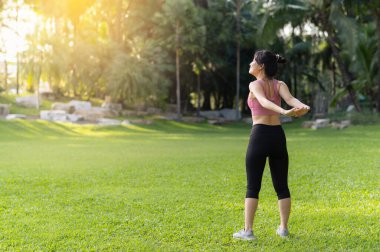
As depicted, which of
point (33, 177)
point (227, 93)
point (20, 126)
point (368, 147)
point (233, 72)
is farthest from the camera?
point (227, 93)

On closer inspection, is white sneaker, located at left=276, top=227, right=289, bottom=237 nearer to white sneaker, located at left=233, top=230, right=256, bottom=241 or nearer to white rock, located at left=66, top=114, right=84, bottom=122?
white sneaker, located at left=233, top=230, right=256, bottom=241

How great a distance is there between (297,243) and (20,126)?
25.5 meters

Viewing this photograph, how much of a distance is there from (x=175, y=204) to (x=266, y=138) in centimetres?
249

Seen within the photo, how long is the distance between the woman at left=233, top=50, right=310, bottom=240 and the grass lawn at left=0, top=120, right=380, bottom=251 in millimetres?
392

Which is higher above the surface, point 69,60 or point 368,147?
point 69,60

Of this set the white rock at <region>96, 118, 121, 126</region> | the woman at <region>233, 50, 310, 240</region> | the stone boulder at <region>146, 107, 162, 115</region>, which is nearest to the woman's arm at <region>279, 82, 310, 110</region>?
the woman at <region>233, 50, 310, 240</region>

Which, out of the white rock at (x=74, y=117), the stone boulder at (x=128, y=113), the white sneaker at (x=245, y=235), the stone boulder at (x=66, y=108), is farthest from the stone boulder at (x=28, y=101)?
the white sneaker at (x=245, y=235)

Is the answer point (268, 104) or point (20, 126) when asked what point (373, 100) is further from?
point (268, 104)

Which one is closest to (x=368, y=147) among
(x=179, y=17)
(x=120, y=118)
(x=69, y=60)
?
(x=120, y=118)

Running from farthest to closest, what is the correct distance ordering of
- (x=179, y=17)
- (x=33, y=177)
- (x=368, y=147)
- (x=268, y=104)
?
1. (x=179, y=17)
2. (x=368, y=147)
3. (x=33, y=177)
4. (x=268, y=104)

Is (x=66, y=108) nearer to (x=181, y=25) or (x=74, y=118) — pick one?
(x=74, y=118)

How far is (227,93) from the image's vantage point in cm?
4944

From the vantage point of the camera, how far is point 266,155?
16.6 feet

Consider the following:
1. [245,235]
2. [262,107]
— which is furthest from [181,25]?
[245,235]
